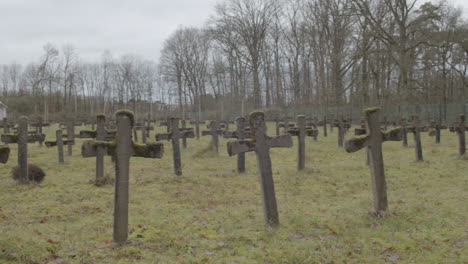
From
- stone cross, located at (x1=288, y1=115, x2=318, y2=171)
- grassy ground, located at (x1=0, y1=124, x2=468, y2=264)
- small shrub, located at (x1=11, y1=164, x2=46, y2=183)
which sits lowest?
grassy ground, located at (x1=0, y1=124, x2=468, y2=264)

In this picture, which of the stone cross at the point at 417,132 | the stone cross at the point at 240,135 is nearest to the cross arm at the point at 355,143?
the stone cross at the point at 240,135

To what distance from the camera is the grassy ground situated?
4461 mm

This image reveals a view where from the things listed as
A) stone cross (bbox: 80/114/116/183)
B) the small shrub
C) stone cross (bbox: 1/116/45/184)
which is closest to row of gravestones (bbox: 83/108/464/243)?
stone cross (bbox: 80/114/116/183)

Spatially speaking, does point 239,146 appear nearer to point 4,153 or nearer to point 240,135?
point 4,153

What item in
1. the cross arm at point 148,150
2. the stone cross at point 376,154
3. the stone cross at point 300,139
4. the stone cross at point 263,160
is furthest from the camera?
the stone cross at point 300,139

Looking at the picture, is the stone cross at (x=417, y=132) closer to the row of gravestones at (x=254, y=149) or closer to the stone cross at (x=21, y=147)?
the row of gravestones at (x=254, y=149)

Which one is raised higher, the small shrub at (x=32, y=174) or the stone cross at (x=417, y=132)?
the stone cross at (x=417, y=132)

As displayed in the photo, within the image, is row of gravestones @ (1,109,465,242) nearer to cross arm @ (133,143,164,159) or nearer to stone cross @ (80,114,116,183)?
cross arm @ (133,143,164,159)

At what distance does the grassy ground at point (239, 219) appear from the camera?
176 inches

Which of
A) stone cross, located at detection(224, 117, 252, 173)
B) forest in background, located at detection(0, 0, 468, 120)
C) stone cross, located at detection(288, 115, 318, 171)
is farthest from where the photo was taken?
forest in background, located at detection(0, 0, 468, 120)

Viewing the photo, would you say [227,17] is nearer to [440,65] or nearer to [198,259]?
[440,65]

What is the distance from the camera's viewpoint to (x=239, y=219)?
6.16m

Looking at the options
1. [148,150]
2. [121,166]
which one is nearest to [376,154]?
[148,150]

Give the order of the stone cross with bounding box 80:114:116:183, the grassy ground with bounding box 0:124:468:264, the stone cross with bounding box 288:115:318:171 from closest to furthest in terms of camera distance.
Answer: the grassy ground with bounding box 0:124:468:264, the stone cross with bounding box 80:114:116:183, the stone cross with bounding box 288:115:318:171
